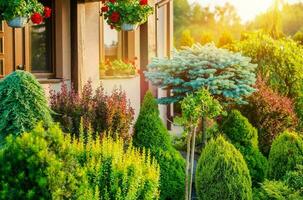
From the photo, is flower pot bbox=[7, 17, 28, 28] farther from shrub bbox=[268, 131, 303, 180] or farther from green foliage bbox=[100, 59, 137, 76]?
shrub bbox=[268, 131, 303, 180]

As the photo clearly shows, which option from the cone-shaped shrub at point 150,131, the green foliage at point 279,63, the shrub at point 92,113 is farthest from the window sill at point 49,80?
the green foliage at point 279,63

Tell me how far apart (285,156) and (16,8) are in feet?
14.2

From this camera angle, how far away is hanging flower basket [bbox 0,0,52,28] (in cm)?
960

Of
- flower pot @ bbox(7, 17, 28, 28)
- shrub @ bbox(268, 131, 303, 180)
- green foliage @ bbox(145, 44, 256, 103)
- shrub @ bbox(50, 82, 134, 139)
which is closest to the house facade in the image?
green foliage @ bbox(145, 44, 256, 103)

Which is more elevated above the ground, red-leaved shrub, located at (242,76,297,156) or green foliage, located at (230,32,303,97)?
green foliage, located at (230,32,303,97)

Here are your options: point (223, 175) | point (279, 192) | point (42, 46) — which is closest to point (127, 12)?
point (42, 46)

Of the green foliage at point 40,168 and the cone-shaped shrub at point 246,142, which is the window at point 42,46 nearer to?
the cone-shaped shrub at point 246,142

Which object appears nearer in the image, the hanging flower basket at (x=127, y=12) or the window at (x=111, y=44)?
the hanging flower basket at (x=127, y=12)

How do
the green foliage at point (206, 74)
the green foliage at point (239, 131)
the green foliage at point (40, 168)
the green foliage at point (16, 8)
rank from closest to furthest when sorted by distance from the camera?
the green foliage at point (40, 168), the green foliage at point (16, 8), the green foliage at point (239, 131), the green foliage at point (206, 74)

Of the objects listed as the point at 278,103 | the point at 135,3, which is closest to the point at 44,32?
the point at 135,3

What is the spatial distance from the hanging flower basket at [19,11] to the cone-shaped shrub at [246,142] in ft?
11.3

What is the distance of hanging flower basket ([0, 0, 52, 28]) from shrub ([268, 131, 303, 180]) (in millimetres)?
4065

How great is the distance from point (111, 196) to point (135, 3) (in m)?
5.31

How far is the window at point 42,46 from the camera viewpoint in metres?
12.1
